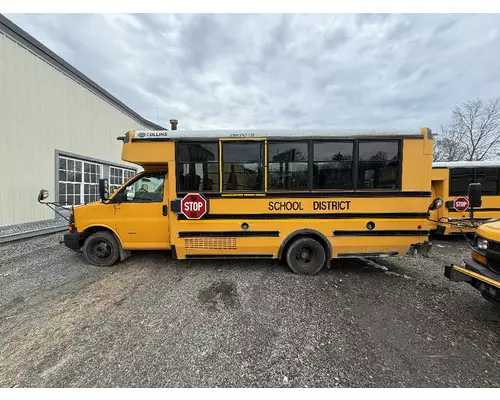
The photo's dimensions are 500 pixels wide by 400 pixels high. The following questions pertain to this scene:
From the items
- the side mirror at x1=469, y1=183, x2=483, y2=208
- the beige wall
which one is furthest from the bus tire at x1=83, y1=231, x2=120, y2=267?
the side mirror at x1=469, y1=183, x2=483, y2=208

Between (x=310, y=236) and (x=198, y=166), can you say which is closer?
(x=198, y=166)

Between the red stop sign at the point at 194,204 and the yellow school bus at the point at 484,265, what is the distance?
12.6ft

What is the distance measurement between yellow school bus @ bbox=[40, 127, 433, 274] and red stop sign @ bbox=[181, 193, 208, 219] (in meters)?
0.02

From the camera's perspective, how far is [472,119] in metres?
22.7

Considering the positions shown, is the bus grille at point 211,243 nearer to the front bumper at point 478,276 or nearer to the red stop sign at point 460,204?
the front bumper at point 478,276

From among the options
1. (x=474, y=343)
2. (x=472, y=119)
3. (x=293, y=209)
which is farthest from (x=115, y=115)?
(x=472, y=119)

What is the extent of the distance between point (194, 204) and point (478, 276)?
4.18 metres

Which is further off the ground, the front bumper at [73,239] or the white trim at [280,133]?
the white trim at [280,133]

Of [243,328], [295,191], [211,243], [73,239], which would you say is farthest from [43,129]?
[243,328]

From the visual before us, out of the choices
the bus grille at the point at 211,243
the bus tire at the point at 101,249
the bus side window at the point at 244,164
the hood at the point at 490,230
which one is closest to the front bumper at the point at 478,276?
the hood at the point at 490,230

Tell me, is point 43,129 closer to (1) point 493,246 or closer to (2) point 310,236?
(2) point 310,236

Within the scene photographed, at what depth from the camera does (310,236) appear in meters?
4.00

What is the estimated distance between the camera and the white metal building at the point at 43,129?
21.3 feet

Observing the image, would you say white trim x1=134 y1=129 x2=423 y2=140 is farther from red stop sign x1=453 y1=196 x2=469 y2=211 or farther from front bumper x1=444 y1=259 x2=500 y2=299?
red stop sign x1=453 y1=196 x2=469 y2=211
